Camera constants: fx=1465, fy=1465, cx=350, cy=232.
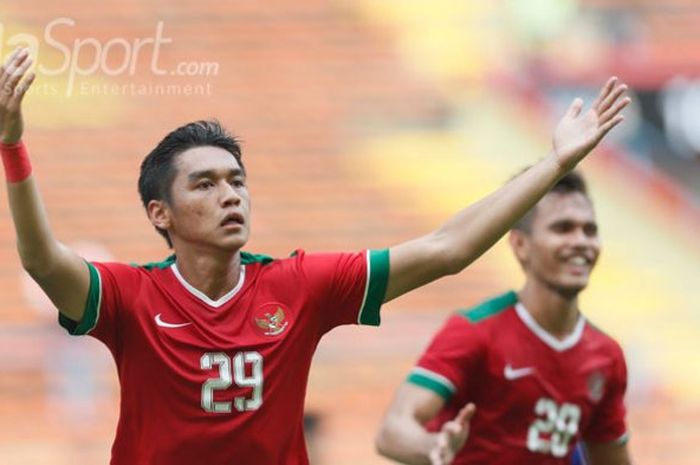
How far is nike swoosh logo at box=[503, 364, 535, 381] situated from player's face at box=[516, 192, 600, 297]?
0.37 m

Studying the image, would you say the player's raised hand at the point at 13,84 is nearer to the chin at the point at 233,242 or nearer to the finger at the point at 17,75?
the finger at the point at 17,75

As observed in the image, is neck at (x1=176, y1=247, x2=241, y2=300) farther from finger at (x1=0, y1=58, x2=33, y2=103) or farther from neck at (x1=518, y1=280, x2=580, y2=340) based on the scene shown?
neck at (x1=518, y1=280, x2=580, y2=340)

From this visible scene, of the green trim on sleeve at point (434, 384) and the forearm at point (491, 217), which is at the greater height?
the forearm at point (491, 217)

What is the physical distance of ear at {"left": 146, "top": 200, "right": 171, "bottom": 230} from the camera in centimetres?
477

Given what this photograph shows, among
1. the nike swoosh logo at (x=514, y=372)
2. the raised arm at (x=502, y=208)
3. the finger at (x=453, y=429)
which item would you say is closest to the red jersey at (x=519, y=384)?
the nike swoosh logo at (x=514, y=372)

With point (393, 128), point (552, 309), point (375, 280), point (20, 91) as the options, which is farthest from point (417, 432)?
point (393, 128)

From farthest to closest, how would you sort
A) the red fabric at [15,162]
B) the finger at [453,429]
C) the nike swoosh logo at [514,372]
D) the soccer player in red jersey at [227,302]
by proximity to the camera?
the nike swoosh logo at [514,372] < the soccer player in red jersey at [227,302] < the finger at [453,429] < the red fabric at [15,162]

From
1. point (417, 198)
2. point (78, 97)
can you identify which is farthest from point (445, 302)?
point (78, 97)

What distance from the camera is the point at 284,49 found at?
1130 centimetres

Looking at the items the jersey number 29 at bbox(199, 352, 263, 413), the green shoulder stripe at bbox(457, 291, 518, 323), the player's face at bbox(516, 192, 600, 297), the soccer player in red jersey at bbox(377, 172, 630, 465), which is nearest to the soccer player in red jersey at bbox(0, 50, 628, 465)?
the jersey number 29 at bbox(199, 352, 263, 413)

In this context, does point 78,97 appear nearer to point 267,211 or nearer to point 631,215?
point 267,211

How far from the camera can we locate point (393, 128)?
1114 centimetres

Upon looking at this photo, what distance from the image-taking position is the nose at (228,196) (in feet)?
15.0

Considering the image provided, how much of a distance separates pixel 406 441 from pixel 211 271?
40.9 inches
